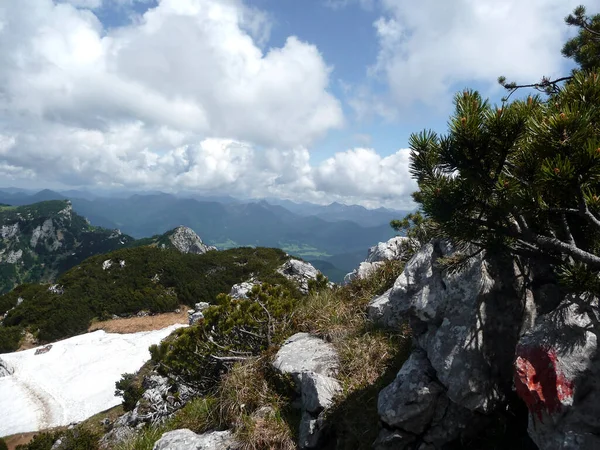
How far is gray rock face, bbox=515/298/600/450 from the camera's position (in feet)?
10.0

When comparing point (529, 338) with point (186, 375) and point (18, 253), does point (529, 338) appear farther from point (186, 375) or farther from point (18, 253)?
point (18, 253)

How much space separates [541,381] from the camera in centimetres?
330

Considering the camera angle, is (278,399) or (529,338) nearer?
(529,338)

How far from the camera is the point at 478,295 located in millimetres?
4574

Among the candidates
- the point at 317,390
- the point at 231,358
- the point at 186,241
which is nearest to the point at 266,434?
the point at 317,390

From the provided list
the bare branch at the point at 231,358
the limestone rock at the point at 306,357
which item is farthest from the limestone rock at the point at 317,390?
the bare branch at the point at 231,358

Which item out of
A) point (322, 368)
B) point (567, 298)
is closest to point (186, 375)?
point (322, 368)

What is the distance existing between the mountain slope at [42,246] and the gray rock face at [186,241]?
257ft

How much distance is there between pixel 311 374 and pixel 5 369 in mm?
39577

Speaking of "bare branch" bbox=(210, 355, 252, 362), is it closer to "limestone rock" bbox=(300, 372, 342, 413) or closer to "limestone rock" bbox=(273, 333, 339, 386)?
"limestone rock" bbox=(273, 333, 339, 386)

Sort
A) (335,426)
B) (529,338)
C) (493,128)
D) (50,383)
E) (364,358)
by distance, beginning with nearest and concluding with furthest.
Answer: (493,128) → (529,338) → (335,426) → (364,358) → (50,383)

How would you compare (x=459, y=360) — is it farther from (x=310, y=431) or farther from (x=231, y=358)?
(x=231, y=358)

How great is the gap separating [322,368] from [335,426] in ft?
3.98

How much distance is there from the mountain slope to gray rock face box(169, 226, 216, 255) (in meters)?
78.2
